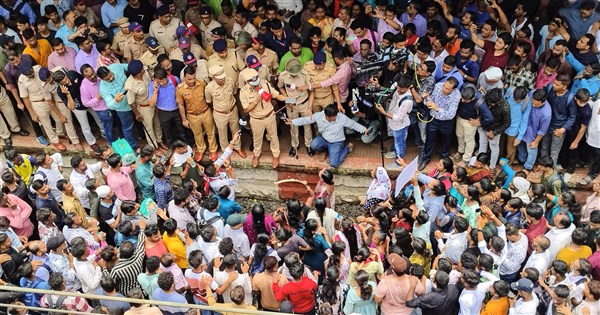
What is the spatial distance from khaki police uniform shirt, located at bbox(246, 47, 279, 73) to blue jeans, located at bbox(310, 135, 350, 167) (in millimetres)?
1166

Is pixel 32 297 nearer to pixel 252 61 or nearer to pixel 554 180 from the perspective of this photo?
pixel 252 61

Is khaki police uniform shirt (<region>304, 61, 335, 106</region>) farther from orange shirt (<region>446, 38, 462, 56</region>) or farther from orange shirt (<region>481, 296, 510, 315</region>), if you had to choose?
orange shirt (<region>481, 296, 510, 315</region>)

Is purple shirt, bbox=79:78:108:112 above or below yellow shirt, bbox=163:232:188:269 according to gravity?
above

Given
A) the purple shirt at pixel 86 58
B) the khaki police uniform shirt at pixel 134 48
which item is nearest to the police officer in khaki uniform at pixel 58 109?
the purple shirt at pixel 86 58

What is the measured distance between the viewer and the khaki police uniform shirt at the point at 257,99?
912 centimetres

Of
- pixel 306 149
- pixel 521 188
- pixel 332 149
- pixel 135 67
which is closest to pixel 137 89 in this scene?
pixel 135 67

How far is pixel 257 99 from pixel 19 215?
3.22 meters

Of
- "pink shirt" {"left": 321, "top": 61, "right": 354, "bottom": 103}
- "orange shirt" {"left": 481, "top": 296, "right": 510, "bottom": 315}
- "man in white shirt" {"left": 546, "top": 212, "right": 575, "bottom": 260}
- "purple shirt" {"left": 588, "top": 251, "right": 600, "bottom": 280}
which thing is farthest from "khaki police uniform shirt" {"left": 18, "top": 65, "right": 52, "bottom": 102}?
"purple shirt" {"left": 588, "top": 251, "right": 600, "bottom": 280}

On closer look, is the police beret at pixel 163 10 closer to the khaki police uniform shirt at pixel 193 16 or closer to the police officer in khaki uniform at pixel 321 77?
the khaki police uniform shirt at pixel 193 16

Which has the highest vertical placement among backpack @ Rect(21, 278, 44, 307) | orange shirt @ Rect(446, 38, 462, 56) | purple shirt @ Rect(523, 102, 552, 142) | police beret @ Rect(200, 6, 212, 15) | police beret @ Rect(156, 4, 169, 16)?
police beret @ Rect(156, 4, 169, 16)

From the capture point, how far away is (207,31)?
10312 millimetres

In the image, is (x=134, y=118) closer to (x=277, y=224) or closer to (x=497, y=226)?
(x=277, y=224)

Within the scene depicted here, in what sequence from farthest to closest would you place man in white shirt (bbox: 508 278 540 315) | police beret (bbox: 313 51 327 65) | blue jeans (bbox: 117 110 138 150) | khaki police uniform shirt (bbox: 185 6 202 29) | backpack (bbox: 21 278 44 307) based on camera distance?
1. khaki police uniform shirt (bbox: 185 6 202 29)
2. blue jeans (bbox: 117 110 138 150)
3. police beret (bbox: 313 51 327 65)
4. backpack (bbox: 21 278 44 307)
5. man in white shirt (bbox: 508 278 540 315)

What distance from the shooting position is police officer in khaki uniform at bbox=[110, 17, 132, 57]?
10.2 meters
